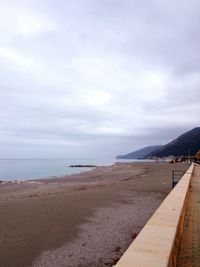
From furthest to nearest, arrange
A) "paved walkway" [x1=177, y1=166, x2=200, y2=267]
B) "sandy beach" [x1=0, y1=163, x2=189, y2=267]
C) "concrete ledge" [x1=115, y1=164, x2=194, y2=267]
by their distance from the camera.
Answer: "sandy beach" [x1=0, y1=163, x2=189, y2=267], "paved walkway" [x1=177, y1=166, x2=200, y2=267], "concrete ledge" [x1=115, y1=164, x2=194, y2=267]

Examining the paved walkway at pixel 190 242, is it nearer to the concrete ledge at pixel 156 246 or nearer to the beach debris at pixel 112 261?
the concrete ledge at pixel 156 246

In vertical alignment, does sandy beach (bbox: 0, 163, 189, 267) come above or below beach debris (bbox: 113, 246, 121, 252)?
above

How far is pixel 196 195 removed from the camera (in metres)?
10.9

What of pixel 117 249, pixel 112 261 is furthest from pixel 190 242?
pixel 117 249

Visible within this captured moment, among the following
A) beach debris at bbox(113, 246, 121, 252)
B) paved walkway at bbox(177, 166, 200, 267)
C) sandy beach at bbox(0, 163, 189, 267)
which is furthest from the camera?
beach debris at bbox(113, 246, 121, 252)

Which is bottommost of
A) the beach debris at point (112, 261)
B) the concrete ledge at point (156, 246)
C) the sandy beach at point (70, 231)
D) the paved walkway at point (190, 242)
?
the beach debris at point (112, 261)

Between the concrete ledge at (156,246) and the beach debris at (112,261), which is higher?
the concrete ledge at (156,246)

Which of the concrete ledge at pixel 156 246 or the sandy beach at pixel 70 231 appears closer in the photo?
the concrete ledge at pixel 156 246

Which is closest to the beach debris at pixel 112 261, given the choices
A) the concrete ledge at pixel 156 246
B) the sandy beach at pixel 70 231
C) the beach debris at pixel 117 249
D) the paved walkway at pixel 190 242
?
the sandy beach at pixel 70 231

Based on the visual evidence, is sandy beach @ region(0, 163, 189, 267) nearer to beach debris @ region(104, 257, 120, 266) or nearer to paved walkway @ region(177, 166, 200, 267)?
beach debris @ region(104, 257, 120, 266)

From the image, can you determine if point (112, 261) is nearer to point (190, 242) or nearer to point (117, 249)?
point (117, 249)

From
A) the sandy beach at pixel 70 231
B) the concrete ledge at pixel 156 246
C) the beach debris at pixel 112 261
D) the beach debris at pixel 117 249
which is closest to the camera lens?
the concrete ledge at pixel 156 246

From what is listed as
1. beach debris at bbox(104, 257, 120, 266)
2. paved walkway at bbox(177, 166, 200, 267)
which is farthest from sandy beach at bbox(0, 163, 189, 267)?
paved walkway at bbox(177, 166, 200, 267)

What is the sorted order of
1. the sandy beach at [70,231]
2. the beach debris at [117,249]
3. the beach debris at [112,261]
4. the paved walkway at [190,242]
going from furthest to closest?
the beach debris at [117,249]
the sandy beach at [70,231]
the beach debris at [112,261]
the paved walkway at [190,242]
